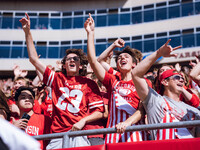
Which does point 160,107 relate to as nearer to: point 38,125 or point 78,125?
point 78,125

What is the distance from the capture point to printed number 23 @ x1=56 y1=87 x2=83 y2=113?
3732 mm

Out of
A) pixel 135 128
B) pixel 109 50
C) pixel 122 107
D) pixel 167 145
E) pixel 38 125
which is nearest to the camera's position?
pixel 167 145

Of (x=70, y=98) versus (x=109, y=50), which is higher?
(x=109, y=50)

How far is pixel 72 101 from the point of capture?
149 inches

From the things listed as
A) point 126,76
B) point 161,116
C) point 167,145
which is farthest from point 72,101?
point 167,145

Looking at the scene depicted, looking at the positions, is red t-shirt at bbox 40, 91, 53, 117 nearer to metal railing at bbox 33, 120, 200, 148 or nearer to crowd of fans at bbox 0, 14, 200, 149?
crowd of fans at bbox 0, 14, 200, 149

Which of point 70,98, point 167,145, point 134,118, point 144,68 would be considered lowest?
point 167,145

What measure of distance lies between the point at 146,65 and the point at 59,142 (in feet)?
4.82

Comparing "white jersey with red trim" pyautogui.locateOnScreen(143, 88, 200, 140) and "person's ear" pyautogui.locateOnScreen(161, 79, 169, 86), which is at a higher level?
"person's ear" pyautogui.locateOnScreen(161, 79, 169, 86)

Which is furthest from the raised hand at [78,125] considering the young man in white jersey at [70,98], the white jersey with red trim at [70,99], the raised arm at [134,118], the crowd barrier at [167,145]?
the crowd barrier at [167,145]

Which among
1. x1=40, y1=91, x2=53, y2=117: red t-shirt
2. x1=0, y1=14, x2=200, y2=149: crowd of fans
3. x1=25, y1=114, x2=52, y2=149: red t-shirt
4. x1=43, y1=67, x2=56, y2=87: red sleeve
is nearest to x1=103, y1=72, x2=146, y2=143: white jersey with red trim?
x1=0, y1=14, x2=200, y2=149: crowd of fans

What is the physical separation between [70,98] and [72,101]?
0.06 metres

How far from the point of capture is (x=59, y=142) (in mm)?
3520

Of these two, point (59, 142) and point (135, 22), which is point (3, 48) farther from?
point (59, 142)
